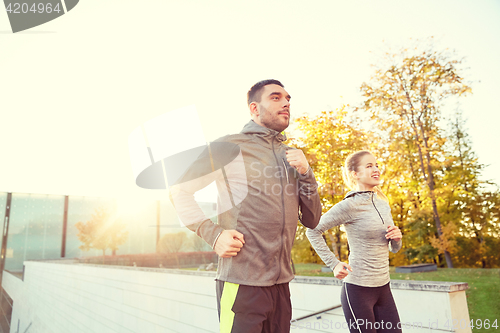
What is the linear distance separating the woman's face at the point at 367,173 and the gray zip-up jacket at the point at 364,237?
0.07 m

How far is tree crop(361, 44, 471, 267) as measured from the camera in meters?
11.4

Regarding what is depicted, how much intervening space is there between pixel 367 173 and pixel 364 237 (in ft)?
1.59

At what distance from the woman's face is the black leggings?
2.33 feet

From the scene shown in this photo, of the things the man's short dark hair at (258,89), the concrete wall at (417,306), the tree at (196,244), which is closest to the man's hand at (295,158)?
the man's short dark hair at (258,89)

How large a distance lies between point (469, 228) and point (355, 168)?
Result: 640 inches

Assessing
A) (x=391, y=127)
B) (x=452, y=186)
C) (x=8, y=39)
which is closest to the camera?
(x=8, y=39)

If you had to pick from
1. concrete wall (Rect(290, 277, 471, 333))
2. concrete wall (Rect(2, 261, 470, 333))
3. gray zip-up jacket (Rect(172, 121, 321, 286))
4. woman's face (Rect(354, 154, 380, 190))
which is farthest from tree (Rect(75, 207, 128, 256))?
gray zip-up jacket (Rect(172, 121, 321, 286))

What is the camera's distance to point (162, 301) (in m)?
6.63

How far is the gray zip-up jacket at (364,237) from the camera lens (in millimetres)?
1991

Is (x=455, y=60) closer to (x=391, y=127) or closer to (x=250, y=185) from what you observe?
(x=391, y=127)

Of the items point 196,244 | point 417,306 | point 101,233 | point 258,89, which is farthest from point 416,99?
point 101,233

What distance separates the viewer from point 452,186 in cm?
1066

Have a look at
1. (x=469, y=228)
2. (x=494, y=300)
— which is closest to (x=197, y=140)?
(x=494, y=300)

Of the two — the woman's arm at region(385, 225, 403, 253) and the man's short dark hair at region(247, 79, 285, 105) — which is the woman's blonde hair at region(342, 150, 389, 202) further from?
Answer: the man's short dark hair at region(247, 79, 285, 105)
